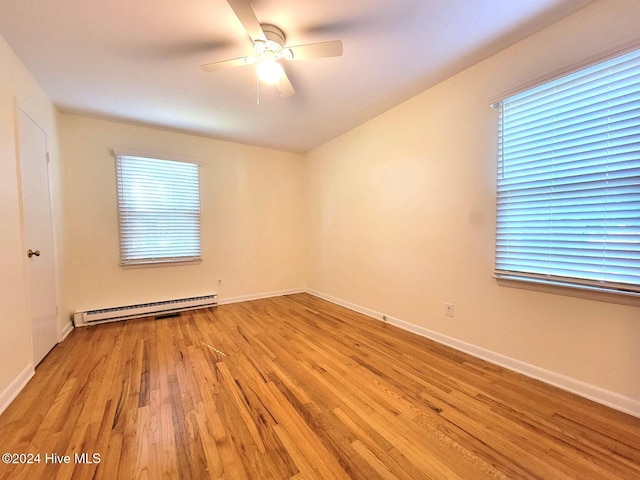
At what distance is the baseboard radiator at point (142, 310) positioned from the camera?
126 inches

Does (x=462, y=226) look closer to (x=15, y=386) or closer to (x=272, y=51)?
(x=272, y=51)

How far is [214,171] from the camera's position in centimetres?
402

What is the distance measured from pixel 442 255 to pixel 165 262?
11.7ft

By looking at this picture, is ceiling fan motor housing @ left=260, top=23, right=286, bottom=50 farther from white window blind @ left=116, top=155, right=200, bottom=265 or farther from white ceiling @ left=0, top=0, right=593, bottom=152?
white window blind @ left=116, top=155, right=200, bottom=265

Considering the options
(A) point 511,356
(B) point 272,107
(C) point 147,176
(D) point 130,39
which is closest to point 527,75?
(A) point 511,356

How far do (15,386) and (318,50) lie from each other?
10.2ft

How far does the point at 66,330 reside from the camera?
9.67 feet

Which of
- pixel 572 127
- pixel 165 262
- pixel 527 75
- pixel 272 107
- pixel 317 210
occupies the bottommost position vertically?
pixel 165 262

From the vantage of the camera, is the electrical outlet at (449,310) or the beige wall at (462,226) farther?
the electrical outlet at (449,310)

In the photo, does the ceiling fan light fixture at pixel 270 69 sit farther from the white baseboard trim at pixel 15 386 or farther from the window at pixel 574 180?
the white baseboard trim at pixel 15 386

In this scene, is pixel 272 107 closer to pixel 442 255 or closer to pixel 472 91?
pixel 472 91

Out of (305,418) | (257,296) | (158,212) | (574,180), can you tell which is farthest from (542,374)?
(158,212)

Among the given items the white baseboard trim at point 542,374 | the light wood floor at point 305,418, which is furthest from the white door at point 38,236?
the white baseboard trim at point 542,374

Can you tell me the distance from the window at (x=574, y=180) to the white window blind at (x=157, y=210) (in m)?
3.77
